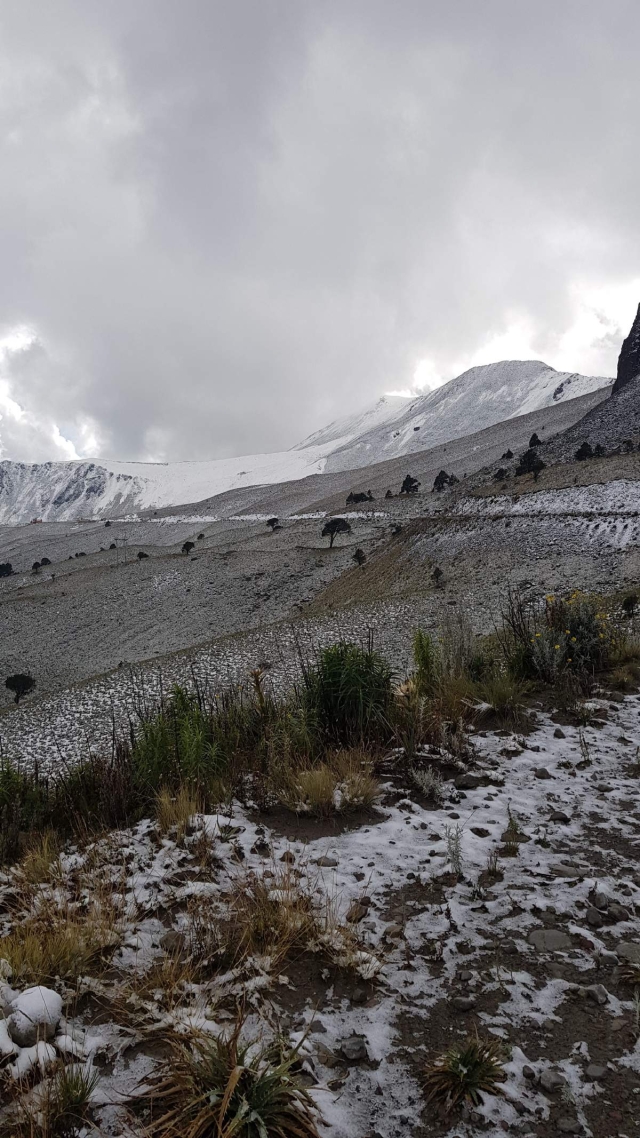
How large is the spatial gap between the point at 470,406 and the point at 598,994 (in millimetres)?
141401

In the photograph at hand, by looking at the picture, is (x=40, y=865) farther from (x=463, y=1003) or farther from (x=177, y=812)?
(x=463, y=1003)

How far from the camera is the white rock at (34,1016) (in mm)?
2234

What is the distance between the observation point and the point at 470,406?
133m

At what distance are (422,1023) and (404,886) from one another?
96cm

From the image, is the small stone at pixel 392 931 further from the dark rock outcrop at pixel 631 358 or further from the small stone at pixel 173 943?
the dark rock outcrop at pixel 631 358

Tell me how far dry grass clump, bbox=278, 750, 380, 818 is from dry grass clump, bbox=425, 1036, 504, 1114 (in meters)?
2.24

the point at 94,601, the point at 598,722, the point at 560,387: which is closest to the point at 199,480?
the point at 560,387

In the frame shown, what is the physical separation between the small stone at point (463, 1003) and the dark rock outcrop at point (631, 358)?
6501cm

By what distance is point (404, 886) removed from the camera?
337 cm

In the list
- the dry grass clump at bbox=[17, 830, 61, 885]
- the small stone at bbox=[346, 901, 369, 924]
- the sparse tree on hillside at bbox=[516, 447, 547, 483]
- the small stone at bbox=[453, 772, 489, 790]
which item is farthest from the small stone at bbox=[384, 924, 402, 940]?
the sparse tree on hillside at bbox=[516, 447, 547, 483]

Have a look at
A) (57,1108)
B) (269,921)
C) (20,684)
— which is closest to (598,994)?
(269,921)

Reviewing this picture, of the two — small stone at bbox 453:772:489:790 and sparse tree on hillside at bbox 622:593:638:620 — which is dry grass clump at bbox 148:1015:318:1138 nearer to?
small stone at bbox 453:772:489:790

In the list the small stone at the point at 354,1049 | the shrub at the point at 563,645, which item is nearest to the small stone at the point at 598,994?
the small stone at the point at 354,1049

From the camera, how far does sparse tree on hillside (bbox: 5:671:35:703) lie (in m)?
23.2
